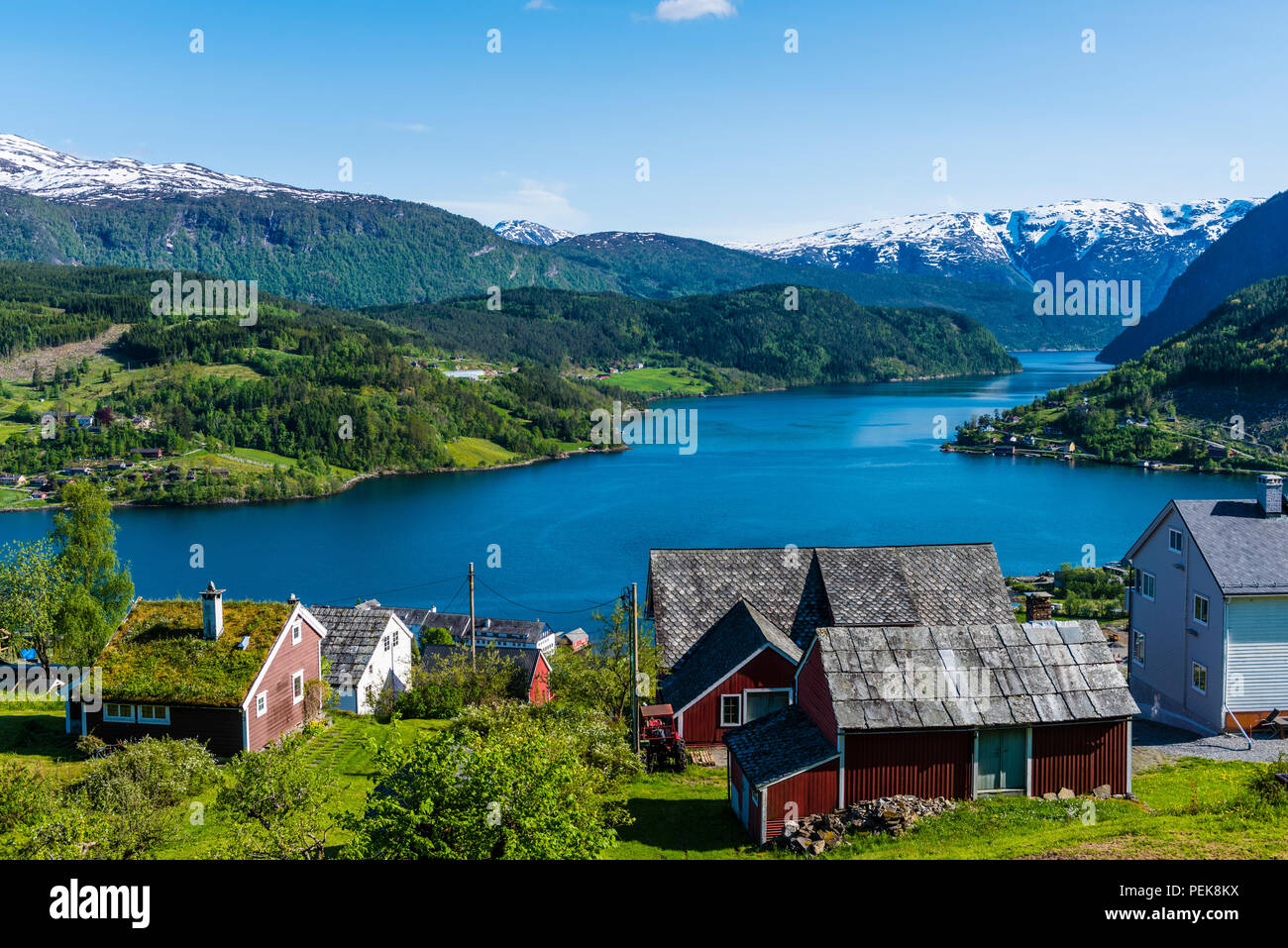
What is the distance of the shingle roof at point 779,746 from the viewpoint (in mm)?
20219

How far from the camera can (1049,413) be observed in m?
188

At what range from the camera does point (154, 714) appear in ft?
88.9

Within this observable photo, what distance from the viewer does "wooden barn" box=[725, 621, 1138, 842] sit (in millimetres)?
20266

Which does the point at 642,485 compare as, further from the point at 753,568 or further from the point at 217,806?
the point at 217,806

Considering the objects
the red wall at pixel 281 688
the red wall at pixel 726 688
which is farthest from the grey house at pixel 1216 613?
the red wall at pixel 281 688

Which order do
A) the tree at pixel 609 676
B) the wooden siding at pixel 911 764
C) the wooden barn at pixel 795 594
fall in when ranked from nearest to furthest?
the wooden siding at pixel 911 764 → the tree at pixel 609 676 → the wooden barn at pixel 795 594

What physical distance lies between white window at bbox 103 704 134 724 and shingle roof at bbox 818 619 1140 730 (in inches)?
724

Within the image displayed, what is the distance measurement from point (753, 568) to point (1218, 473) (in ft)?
435

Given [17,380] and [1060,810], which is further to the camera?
[17,380]

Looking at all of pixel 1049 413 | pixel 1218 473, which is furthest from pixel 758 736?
pixel 1049 413

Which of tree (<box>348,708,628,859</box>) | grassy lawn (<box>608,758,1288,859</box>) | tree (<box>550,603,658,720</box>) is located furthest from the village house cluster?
tree (<box>348,708,628,859</box>)

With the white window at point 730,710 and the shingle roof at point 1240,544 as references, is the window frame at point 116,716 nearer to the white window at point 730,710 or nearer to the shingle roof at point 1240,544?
the white window at point 730,710

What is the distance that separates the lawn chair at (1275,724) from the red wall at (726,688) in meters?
12.4
